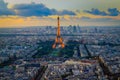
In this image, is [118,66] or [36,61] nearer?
Answer: [118,66]

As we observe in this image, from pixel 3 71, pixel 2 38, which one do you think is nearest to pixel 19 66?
pixel 3 71

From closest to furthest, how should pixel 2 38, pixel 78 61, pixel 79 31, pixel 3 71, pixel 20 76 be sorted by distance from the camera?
pixel 20 76
pixel 3 71
pixel 78 61
pixel 2 38
pixel 79 31

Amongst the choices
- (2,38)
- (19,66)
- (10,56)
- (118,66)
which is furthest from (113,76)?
(2,38)

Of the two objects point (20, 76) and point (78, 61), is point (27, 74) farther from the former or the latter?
point (78, 61)

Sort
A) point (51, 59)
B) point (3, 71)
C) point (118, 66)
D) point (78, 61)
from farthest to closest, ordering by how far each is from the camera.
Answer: point (51, 59) < point (78, 61) < point (118, 66) < point (3, 71)

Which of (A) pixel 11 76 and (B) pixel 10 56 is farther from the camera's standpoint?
(B) pixel 10 56

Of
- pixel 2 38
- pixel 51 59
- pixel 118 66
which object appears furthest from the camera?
pixel 2 38

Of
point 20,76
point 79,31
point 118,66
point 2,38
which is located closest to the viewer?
point 20,76

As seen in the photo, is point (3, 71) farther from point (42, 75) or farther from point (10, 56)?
point (10, 56)
